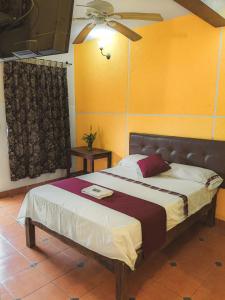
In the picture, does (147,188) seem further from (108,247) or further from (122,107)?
(122,107)

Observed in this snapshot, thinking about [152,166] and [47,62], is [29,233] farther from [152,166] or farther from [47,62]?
[47,62]

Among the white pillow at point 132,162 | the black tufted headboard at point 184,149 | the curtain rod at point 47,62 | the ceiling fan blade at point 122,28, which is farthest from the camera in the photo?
the curtain rod at point 47,62

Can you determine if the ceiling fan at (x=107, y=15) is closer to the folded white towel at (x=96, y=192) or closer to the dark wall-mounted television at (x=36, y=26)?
the dark wall-mounted television at (x=36, y=26)

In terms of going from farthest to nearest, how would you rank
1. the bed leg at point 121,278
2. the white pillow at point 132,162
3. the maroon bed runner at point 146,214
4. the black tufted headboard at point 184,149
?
the white pillow at point 132,162
the black tufted headboard at point 184,149
the maroon bed runner at point 146,214
the bed leg at point 121,278

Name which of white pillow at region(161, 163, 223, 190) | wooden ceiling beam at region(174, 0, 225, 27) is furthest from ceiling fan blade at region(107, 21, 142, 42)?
white pillow at region(161, 163, 223, 190)

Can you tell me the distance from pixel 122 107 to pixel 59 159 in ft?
5.04

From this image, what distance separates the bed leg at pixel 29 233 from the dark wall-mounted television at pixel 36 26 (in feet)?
5.68

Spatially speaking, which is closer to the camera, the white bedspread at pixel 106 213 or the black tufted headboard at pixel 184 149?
the white bedspread at pixel 106 213

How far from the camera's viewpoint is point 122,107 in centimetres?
392

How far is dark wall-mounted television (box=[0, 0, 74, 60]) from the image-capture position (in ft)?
4.14

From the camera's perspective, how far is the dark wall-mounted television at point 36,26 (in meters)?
1.26

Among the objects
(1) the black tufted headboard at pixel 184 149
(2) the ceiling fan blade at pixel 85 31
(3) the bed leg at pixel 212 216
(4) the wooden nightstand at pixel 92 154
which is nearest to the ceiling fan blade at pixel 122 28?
(2) the ceiling fan blade at pixel 85 31

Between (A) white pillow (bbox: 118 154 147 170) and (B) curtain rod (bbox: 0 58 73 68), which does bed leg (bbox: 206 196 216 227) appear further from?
(B) curtain rod (bbox: 0 58 73 68)

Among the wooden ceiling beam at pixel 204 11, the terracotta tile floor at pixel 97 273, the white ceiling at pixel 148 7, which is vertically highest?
the white ceiling at pixel 148 7
